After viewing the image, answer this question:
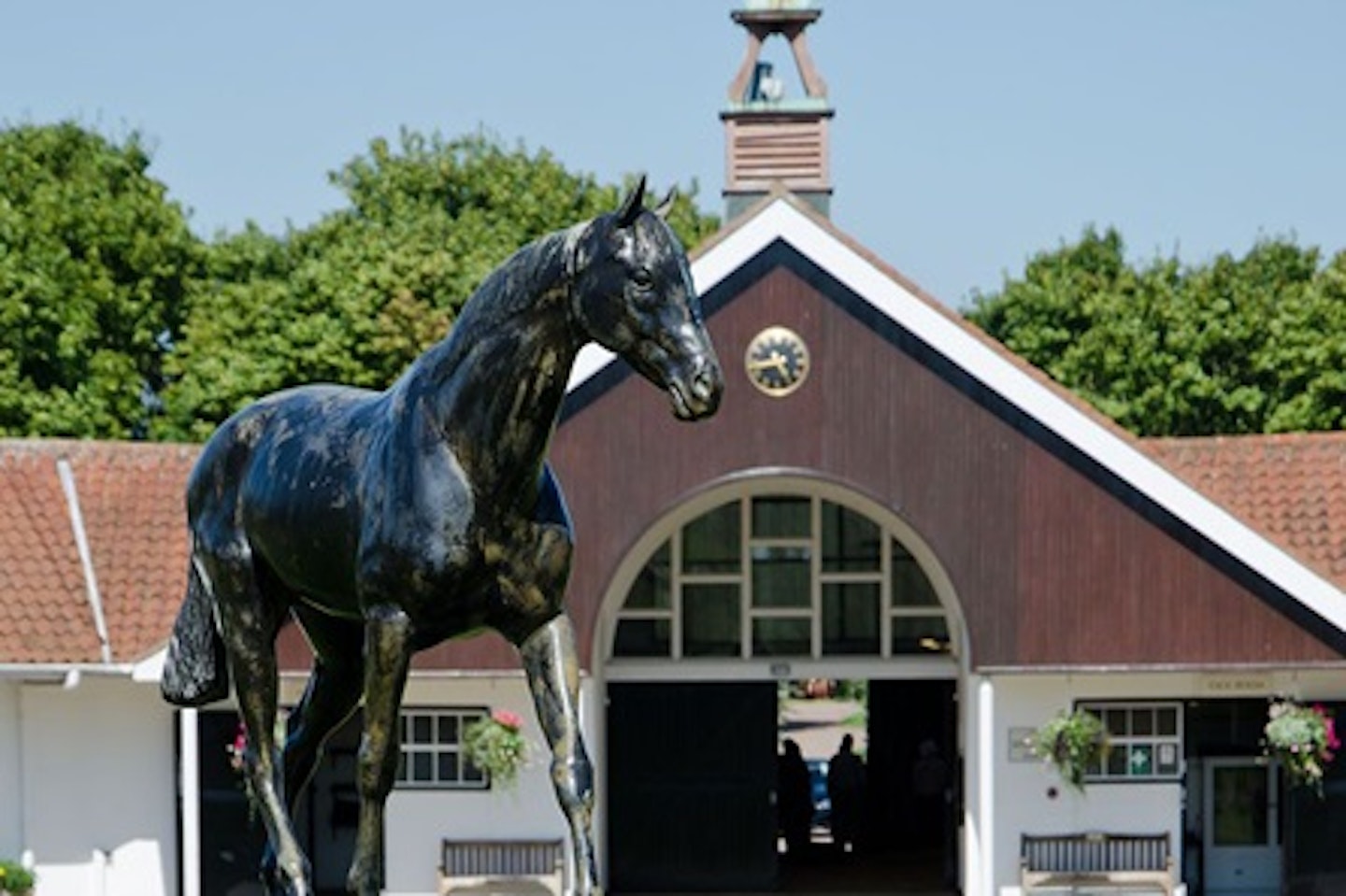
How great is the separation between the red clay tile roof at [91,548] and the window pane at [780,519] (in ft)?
19.1

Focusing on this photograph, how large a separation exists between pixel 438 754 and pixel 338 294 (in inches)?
688

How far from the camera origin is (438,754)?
28.8 metres

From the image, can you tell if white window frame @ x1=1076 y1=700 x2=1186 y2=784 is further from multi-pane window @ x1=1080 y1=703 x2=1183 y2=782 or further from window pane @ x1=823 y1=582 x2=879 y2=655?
window pane @ x1=823 y1=582 x2=879 y2=655

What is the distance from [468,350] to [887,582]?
21712 mm

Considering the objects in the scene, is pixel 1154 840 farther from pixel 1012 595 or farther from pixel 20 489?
pixel 20 489

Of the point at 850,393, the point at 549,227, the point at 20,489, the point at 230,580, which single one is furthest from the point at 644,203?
the point at 549,227

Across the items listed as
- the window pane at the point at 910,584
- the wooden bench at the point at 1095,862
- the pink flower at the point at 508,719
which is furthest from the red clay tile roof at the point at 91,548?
the wooden bench at the point at 1095,862

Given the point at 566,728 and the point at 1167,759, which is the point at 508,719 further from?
the point at 566,728

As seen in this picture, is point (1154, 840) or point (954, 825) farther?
point (954, 825)

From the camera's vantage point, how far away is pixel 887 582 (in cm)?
2973

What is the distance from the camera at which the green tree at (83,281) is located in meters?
41.7

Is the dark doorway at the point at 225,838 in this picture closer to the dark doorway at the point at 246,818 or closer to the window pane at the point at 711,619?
→ the dark doorway at the point at 246,818

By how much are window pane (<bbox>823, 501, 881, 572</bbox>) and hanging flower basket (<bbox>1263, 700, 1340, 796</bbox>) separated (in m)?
4.39

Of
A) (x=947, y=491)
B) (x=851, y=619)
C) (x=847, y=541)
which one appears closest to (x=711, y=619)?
(x=851, y=619)
